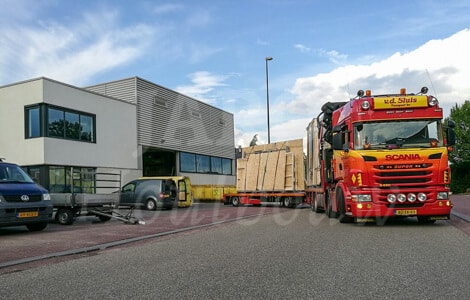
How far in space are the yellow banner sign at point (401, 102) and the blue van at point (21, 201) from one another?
30.0ft

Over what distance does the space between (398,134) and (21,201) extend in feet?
31.6

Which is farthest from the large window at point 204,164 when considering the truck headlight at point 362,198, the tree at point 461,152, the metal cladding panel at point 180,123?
the tree at point 461,152

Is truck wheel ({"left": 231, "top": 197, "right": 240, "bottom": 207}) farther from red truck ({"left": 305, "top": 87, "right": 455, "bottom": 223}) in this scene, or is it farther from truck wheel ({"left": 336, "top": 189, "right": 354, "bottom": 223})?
red truck ({"left": 305, "top": 87, "right": 455, "bottom": 223})

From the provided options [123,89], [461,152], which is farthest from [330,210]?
[461,152]

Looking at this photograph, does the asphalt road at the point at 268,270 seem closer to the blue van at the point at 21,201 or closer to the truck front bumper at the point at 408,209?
the truck front bumper at the point at 408,209

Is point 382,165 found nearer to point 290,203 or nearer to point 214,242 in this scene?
point 214,242

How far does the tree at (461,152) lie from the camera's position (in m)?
54.5

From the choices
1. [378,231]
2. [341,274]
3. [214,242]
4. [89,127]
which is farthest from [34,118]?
[341,274]

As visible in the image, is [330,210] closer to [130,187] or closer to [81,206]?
[81,206]

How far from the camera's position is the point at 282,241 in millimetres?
9227

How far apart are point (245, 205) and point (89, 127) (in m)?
10.3

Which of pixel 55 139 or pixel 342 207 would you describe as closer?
pixel 342 207

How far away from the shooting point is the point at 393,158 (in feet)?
35.6

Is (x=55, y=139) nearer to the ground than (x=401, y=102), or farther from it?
farther from it
